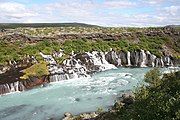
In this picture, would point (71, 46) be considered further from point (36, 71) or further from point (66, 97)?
point (66, 97)

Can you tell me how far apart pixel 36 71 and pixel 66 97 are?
18.4m

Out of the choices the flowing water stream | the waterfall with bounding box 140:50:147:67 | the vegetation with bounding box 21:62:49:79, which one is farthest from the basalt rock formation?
the flowing water stream

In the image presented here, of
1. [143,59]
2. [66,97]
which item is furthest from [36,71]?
[143,59]

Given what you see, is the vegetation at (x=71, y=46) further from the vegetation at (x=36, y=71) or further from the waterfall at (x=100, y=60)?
the vegetation at (x=36, y=71)

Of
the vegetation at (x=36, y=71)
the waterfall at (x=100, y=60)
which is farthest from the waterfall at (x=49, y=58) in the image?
the waterfall at (x=100, y=60)

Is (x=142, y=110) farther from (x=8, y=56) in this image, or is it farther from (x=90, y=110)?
(x=8, y=56)

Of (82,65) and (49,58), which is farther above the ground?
(49,58)

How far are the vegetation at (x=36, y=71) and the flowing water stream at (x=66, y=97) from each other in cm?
468

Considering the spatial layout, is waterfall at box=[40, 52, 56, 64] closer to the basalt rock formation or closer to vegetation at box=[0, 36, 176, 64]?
the basalt rock formation

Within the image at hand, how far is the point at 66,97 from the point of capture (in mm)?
65750

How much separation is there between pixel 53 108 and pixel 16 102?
753cm

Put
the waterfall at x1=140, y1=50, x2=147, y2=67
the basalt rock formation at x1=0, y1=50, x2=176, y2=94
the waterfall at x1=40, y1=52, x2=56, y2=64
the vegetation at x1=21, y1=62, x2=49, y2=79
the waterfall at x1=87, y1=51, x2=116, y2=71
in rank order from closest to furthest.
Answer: the basalt rock formation at x1=0, y1=50, x2=176, y2=94 < the vegetation at x1=21, y1=62, x2=49, y2=79 < the waterfall at x1=40, y1=52, x2=56, y2=64 < the waterfall at x1=87, y1=51, x2=116, y2=71 < the waterfall at x1=140, y1=50, x2=147, y2=67

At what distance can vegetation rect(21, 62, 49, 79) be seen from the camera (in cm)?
7906

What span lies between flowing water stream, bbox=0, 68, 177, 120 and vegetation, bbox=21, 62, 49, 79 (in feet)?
15.4
